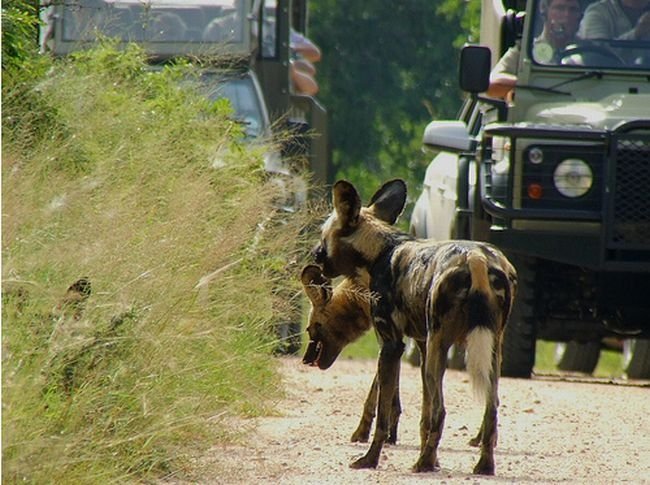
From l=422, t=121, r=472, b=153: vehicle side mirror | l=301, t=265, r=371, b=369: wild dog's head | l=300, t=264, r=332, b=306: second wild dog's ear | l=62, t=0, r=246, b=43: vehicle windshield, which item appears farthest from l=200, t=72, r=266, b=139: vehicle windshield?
l=300, t=264, r=332, b=306: second wild dog's ear

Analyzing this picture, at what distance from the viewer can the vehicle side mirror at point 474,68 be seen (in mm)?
11289

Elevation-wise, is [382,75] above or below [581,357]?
below

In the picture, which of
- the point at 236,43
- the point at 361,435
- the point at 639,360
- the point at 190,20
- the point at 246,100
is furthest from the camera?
the point at 236,43

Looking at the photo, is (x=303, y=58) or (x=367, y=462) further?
(x=303, y=58)

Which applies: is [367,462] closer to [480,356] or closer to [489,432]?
[489,432]

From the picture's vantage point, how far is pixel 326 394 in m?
10.4

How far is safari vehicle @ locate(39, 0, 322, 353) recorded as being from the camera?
1262 centimetres

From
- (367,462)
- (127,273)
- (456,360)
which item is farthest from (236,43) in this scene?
(367,462)

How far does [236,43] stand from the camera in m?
15.2

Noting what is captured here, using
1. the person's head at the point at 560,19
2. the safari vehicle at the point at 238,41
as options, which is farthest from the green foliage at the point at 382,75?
the person's head at the point at 560,19

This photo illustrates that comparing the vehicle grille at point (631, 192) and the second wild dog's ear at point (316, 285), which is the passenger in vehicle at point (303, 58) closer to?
the vehicle grille at point (631, 192)

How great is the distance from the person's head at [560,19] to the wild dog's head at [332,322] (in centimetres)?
408

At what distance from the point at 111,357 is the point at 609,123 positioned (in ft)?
15.6

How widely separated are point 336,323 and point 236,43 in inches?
283
